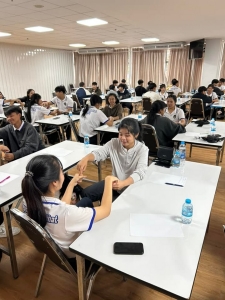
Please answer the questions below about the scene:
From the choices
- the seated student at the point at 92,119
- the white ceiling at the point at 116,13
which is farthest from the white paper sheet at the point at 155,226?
the white ceiling at the point at 116,13

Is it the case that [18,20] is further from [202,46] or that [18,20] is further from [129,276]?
[202,46]

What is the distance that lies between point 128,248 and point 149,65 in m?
10.9

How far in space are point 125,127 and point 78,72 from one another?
40.3ft

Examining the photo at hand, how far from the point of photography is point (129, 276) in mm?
970

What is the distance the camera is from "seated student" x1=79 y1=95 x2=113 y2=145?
378 cm

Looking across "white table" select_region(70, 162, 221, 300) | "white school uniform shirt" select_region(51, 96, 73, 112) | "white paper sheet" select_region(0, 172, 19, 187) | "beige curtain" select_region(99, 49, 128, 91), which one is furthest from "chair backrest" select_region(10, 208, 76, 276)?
"beige curtain" select_region(99, 49, 128, 91)

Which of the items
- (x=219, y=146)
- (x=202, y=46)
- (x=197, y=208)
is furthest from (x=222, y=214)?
(x=202, y=46)

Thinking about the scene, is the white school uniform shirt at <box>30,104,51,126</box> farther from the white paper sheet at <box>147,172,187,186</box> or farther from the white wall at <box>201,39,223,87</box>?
the white wall at <box>201,39,223,87</box>

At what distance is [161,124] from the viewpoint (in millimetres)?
3191

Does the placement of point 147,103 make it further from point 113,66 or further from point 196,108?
point 113,66

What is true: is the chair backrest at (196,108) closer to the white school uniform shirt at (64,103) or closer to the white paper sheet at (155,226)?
the white school uniform shirt at (64,103)

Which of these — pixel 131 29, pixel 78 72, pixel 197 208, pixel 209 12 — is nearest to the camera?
pixel 197 208

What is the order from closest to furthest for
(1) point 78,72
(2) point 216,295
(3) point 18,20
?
(2) point 216,295 → (3) point 18,20 → (1) point 78,72

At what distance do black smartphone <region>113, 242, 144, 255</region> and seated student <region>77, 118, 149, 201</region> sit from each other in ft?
2.43
